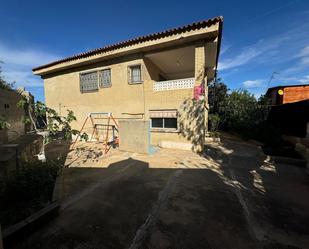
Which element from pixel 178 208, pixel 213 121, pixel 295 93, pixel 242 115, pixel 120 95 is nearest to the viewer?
pixel 178 208

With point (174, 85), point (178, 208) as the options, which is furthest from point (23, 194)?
point (174, 85)

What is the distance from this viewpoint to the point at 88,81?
41.6 feet

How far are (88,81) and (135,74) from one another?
431 cm

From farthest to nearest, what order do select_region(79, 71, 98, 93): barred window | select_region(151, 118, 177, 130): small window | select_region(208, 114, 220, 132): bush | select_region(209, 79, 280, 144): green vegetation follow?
select_region(208, 114, 220, 132): bush < select_region(79, 71, 98, 93): barred window < select_region(209, 79, 280, 144): green vegetation < select_region(151, 118, 177, 130): small window

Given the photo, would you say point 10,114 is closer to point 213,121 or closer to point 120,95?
point 120,95

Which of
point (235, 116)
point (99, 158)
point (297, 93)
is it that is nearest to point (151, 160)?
point (99, 158)

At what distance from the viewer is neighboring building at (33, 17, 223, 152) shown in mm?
8773

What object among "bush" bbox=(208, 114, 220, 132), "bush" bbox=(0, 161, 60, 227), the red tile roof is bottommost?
"bush" bbox=(0, 161, 60, 227)

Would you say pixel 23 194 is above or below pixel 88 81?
below

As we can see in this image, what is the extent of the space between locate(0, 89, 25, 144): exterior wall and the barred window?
4.35 metres

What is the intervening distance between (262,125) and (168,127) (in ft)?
23.2

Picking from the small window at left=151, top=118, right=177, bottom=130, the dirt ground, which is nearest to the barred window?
the small window at left=151, top=118, right=177, bottom=130

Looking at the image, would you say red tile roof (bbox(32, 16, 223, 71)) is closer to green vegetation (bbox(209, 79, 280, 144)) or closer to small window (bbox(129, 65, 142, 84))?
small window (bbox(129, 65, 142, 84))

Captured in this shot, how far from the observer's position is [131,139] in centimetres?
→ 902
